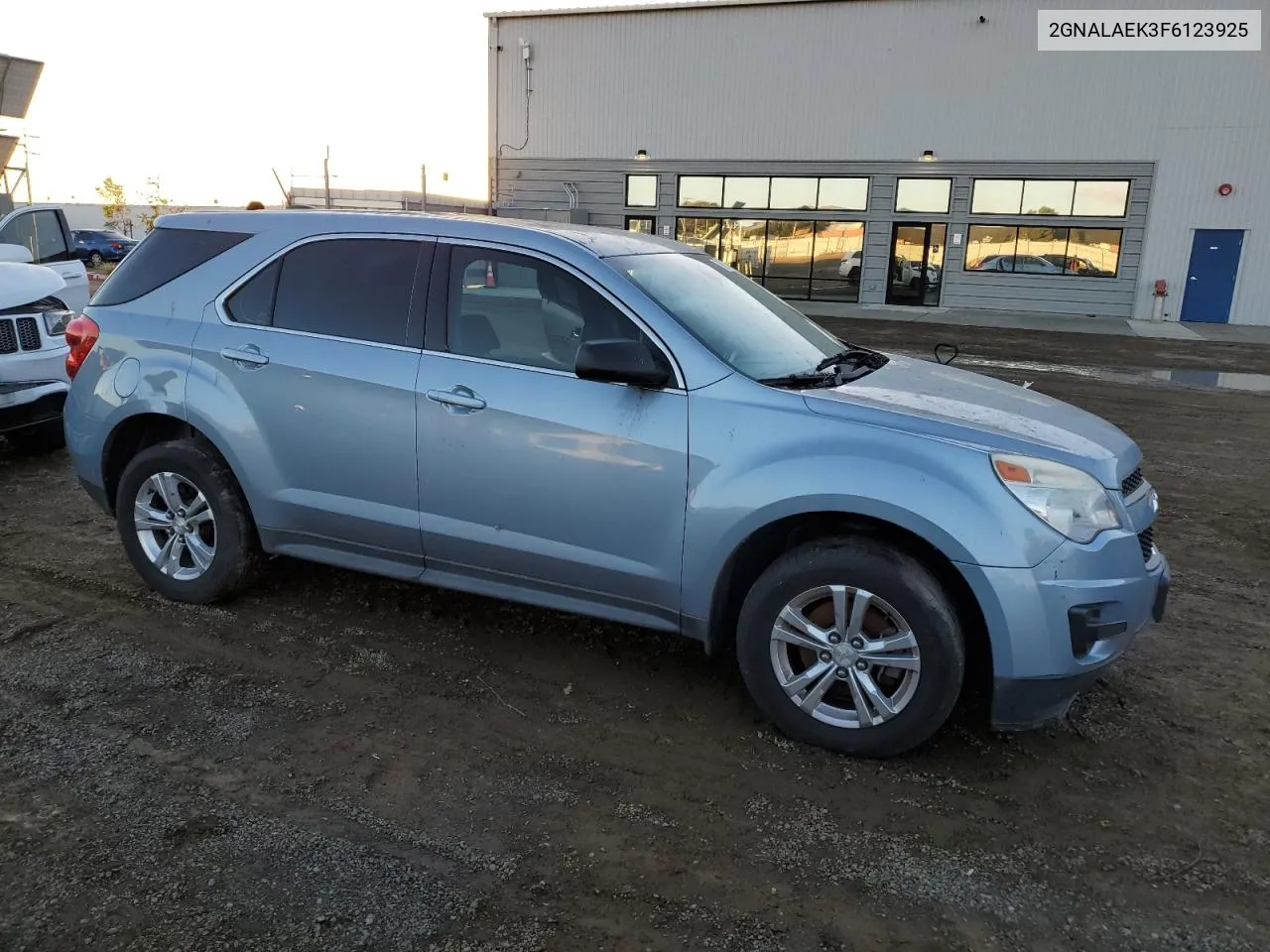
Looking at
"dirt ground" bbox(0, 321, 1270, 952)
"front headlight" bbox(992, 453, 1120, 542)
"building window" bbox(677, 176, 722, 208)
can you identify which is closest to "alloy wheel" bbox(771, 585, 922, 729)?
"dirt ground" bbox(0, 321, 1270, 952)

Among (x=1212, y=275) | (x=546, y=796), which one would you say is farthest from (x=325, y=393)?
(x=1212, y=275)

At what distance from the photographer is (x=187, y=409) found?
14.2 ft

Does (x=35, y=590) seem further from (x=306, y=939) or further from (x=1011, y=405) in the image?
(x=1011, y=405)

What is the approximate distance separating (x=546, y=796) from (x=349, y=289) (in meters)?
2.36

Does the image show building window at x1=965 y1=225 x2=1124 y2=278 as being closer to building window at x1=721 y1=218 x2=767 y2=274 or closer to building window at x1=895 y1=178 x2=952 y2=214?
building window at x1=895 y1=178 x2=952 y2=214

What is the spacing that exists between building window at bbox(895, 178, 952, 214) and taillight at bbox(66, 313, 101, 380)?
25301 mm

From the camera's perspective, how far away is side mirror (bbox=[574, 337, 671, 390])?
3.43 metres

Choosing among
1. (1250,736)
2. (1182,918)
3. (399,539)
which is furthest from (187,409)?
(1250,736)

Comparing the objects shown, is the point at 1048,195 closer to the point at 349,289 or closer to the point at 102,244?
the point at 349,289

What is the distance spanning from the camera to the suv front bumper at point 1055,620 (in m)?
3.05

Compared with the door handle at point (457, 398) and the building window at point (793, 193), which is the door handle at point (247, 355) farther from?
the building window at point (793, 193)

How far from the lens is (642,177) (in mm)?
29391

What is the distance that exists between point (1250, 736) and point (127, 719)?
4.30 meters

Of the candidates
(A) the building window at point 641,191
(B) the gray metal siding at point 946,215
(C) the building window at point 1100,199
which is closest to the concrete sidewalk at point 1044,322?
(B) the gray metal siding at point 946,215
